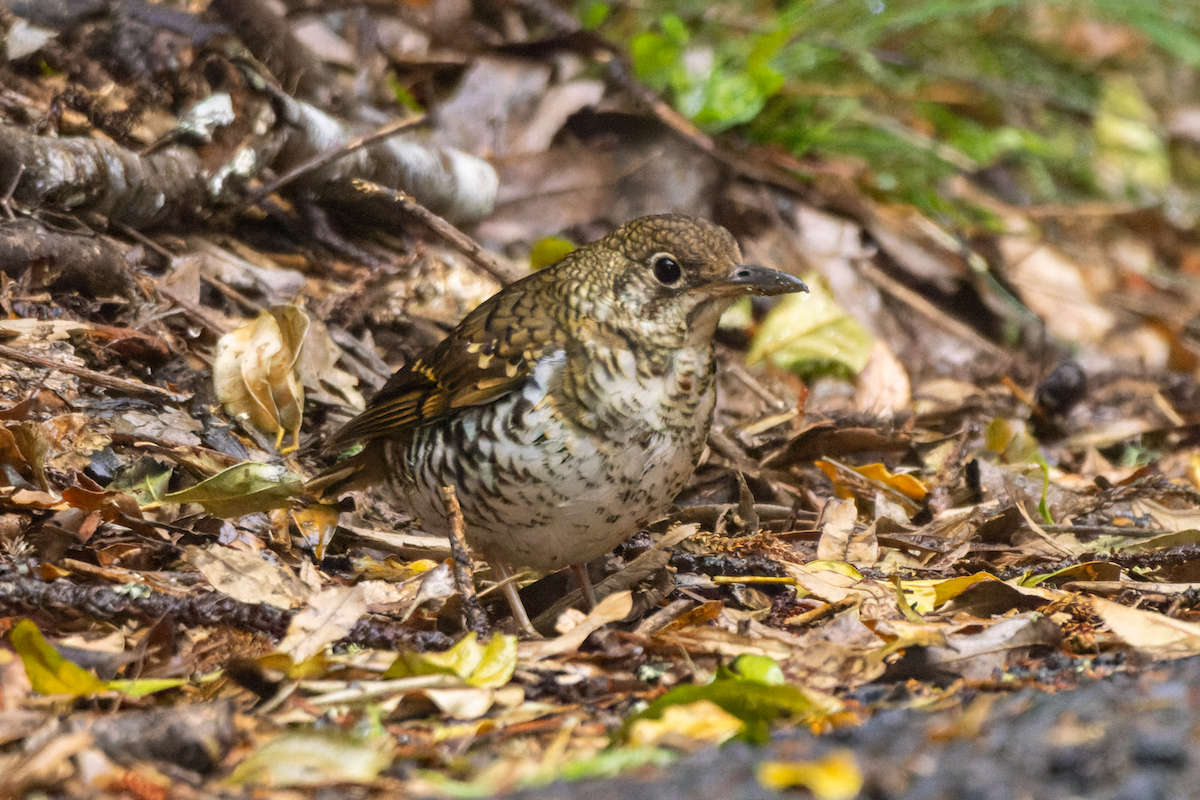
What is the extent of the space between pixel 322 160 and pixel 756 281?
2262 millimetres

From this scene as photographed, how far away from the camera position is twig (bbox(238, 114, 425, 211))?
475 cm

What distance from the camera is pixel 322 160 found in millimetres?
4789

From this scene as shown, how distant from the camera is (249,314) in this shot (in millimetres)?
4691

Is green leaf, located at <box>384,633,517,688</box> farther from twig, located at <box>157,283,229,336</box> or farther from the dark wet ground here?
twig, located at <box>157,283,229,336</box>

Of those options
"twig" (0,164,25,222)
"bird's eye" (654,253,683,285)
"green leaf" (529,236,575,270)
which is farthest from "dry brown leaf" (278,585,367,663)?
"green leaf" (529,236,575,270)

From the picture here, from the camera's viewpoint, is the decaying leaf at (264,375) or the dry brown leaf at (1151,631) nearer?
the dry brown leaf at (1151,631)

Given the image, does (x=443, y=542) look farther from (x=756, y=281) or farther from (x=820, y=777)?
(x=820, y=777)

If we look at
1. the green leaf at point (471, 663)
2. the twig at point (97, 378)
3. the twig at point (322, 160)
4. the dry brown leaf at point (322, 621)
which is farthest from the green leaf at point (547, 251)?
the green leaf at point (471, 663)

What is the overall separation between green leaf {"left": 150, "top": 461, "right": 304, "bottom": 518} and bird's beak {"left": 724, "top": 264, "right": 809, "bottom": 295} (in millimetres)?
1447

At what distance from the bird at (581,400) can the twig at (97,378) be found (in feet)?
2.93

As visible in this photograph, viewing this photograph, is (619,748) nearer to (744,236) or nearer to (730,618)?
(730,618)

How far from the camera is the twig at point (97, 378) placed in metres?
3.67

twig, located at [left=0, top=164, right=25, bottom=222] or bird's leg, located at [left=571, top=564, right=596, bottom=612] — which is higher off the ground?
twig, located at [left=0, top=164, right=25, bottom=222]

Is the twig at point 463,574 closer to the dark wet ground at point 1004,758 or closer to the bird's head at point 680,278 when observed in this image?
the bird's head at point 680,278
